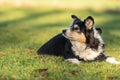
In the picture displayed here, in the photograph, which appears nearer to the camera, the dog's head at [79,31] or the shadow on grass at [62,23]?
the dog's head at [79,31]

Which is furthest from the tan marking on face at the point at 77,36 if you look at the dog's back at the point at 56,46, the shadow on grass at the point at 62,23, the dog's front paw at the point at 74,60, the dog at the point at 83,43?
the shadow on grass at the point at 62,23

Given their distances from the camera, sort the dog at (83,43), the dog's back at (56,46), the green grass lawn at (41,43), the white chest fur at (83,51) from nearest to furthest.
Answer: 1. the green grass lawn at (41,43)
2. the dog at (83,43)
3. the white chest fur at (83,51)
4. the dog's back at (56,46)

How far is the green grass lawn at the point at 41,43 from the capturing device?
9.43 metres

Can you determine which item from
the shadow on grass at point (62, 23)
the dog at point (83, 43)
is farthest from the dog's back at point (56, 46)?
the shadow on grass at point (62, 23)

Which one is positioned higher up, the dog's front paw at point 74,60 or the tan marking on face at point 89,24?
the tan marking on face at point 89,24

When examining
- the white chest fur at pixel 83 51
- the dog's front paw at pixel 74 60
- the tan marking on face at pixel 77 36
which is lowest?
the dog's front paw at pixel 74 60

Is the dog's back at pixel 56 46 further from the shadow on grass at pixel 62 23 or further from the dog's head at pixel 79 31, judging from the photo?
the shadow on grass at pixel 62 23

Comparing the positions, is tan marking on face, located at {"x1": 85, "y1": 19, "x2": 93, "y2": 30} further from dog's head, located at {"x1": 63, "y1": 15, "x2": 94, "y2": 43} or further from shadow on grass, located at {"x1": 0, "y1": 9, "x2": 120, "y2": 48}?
shadow on grass, located at {"x1": 0, "y1": 9, "x2": 120, "y2": 48}

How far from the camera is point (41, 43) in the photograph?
51.8ft

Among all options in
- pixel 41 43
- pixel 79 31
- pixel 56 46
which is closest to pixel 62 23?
pixel 41 43

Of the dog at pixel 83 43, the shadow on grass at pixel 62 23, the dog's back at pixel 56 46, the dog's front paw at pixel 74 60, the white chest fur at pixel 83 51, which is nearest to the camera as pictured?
the dog's front paw at pixel 74 60

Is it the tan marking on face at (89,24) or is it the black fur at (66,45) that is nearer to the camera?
the tan marking on face at (89,24)

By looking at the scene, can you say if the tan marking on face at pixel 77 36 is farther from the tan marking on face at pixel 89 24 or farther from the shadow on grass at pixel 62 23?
the shadow on grass at pixel 62 23

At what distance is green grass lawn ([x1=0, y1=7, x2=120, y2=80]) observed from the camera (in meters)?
9.43
